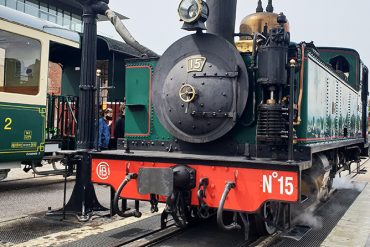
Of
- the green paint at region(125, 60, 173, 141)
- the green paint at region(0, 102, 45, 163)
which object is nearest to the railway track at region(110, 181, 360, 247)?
the green paint at region(125, 60, 173, 141)

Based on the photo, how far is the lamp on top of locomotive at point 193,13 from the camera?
4.12 meters

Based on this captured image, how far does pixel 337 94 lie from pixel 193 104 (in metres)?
2.88

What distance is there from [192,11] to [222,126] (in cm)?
123

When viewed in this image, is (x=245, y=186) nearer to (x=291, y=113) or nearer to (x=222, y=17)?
(x=291, y=113)

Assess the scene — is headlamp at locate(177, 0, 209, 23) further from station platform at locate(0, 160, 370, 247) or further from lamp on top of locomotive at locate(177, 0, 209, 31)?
A: station platform at locate(0, 160, 370, 247)

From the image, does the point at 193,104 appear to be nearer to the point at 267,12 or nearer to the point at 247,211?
the point at 247,211

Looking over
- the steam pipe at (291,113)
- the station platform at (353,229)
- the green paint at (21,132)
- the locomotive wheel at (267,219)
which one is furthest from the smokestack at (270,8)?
the green paint at (21,132)

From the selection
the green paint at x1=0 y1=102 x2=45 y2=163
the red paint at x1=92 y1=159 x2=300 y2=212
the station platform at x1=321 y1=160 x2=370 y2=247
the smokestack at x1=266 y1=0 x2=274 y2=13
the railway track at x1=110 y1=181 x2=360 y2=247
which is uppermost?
the smokestack at x1=266 y1=0 x2=274 y2=13

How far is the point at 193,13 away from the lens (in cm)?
416

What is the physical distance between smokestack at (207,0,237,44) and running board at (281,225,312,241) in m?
2.44

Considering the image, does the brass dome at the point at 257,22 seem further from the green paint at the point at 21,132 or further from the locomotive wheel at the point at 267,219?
the green paint at the point at 21,132

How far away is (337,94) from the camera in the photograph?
611 centimetres

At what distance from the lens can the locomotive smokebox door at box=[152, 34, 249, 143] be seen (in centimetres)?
416

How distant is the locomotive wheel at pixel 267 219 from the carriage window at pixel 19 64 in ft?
15.7
